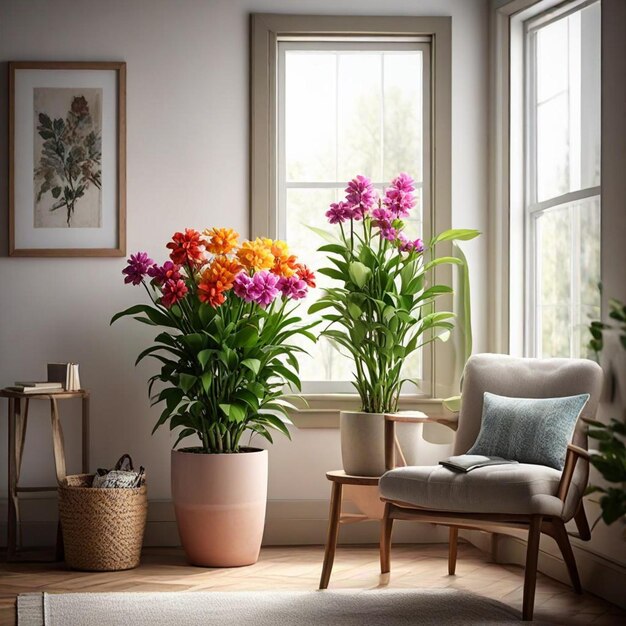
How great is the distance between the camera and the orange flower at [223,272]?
4.02m

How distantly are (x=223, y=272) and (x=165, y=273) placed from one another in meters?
0.26

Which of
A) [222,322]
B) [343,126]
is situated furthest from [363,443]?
[343,126]

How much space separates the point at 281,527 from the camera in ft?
15.4

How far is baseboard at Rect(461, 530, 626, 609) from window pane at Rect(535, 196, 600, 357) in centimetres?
85

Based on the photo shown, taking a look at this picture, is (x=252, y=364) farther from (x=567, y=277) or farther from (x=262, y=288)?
(x=567, y=277)

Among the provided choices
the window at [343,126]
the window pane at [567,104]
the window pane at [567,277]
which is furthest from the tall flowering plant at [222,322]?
the window pane at [567,104]

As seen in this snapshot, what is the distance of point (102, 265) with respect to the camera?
4707mm

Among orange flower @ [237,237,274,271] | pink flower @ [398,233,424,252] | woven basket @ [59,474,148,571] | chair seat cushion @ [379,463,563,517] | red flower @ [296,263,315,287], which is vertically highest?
pink flower @ [398,233,424,252]

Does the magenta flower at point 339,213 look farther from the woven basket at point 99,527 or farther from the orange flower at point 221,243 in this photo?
the woven basket at point 99,527

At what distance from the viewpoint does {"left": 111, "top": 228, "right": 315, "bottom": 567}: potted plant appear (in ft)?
13.5

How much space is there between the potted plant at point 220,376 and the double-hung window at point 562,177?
1134mm

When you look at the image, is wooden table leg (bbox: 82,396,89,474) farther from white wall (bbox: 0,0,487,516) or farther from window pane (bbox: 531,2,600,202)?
window pane (bbox: 531,2,600,202)

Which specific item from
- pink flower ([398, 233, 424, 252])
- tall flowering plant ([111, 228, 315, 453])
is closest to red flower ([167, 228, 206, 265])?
tall flowering plant ([111, 228, 315, 453])

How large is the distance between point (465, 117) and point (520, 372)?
1.51 m
